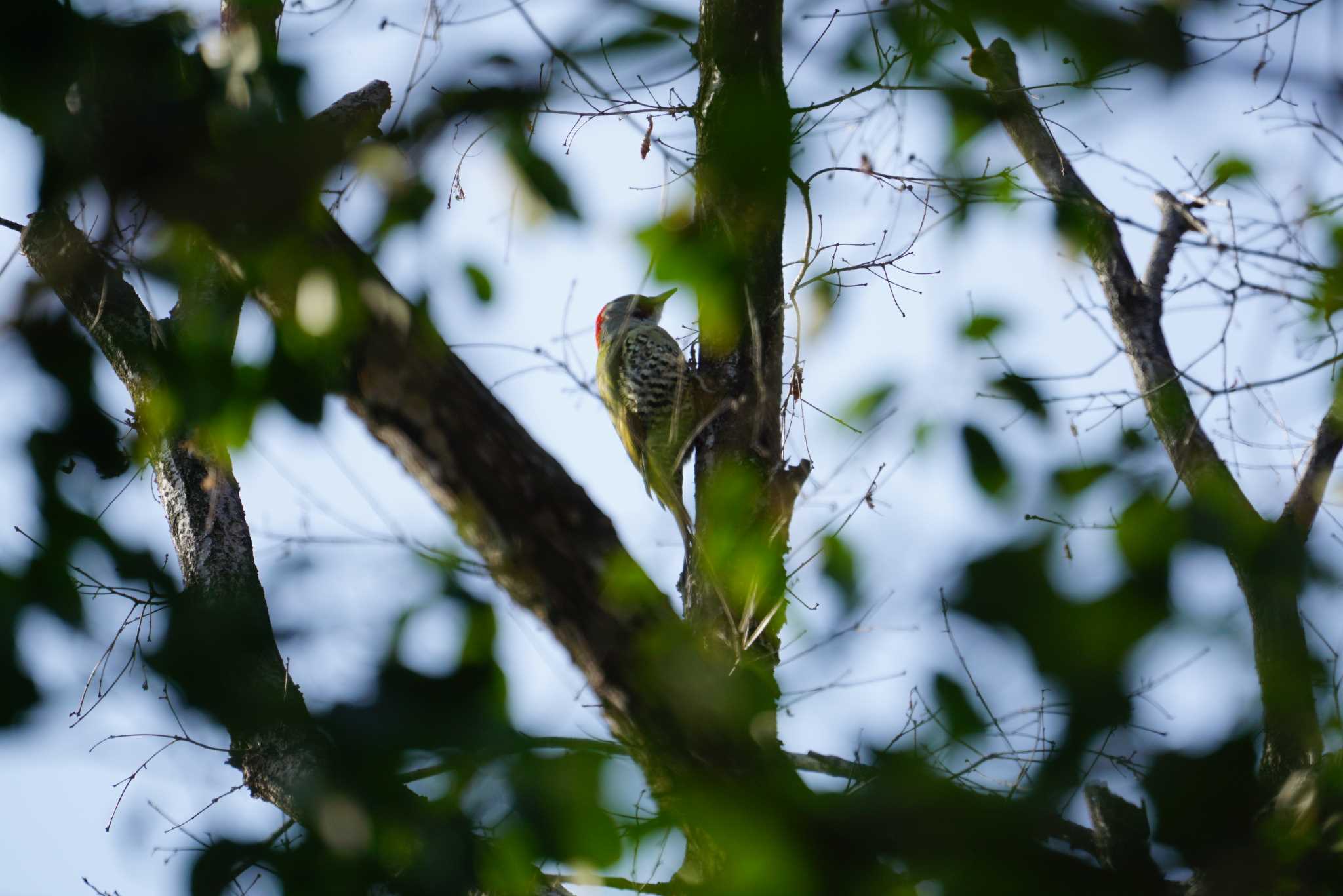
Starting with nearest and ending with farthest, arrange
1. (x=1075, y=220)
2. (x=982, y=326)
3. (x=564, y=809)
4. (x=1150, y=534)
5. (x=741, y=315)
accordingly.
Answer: (x=1150, y=534)
(x=564, y=809)
(x=982, y=326)
(x=1075, y=220)
(x=741, y=315)

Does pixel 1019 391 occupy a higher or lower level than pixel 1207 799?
higher

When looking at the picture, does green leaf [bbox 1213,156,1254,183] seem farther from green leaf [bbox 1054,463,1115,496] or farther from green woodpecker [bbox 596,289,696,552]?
green woodpecker [bbox 596,289,696,552]

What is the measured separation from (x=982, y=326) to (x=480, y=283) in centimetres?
63

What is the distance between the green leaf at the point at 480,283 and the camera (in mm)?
1109

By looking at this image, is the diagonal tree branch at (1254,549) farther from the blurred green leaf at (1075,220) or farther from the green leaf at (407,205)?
the green leaf at (407,205)

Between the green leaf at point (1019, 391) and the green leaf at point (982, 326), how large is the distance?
10cm

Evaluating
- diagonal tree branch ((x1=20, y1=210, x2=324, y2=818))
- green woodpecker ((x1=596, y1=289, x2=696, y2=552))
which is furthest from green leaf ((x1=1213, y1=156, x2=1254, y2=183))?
green woodpecker ((x1=596, y1=289, x2=696, y2=552))

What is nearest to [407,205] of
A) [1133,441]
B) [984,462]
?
[984,462]

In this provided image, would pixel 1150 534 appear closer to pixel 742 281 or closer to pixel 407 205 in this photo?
pixel 742 281

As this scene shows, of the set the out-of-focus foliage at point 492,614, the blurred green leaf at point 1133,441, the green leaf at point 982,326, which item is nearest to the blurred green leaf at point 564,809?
the out-of-focus foliage at point 492,614

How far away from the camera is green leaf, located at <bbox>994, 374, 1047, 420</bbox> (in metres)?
1.38

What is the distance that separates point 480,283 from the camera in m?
1.11

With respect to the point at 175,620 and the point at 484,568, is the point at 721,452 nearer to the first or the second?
the point at 484,568

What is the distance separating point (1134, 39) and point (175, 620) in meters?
0.95
